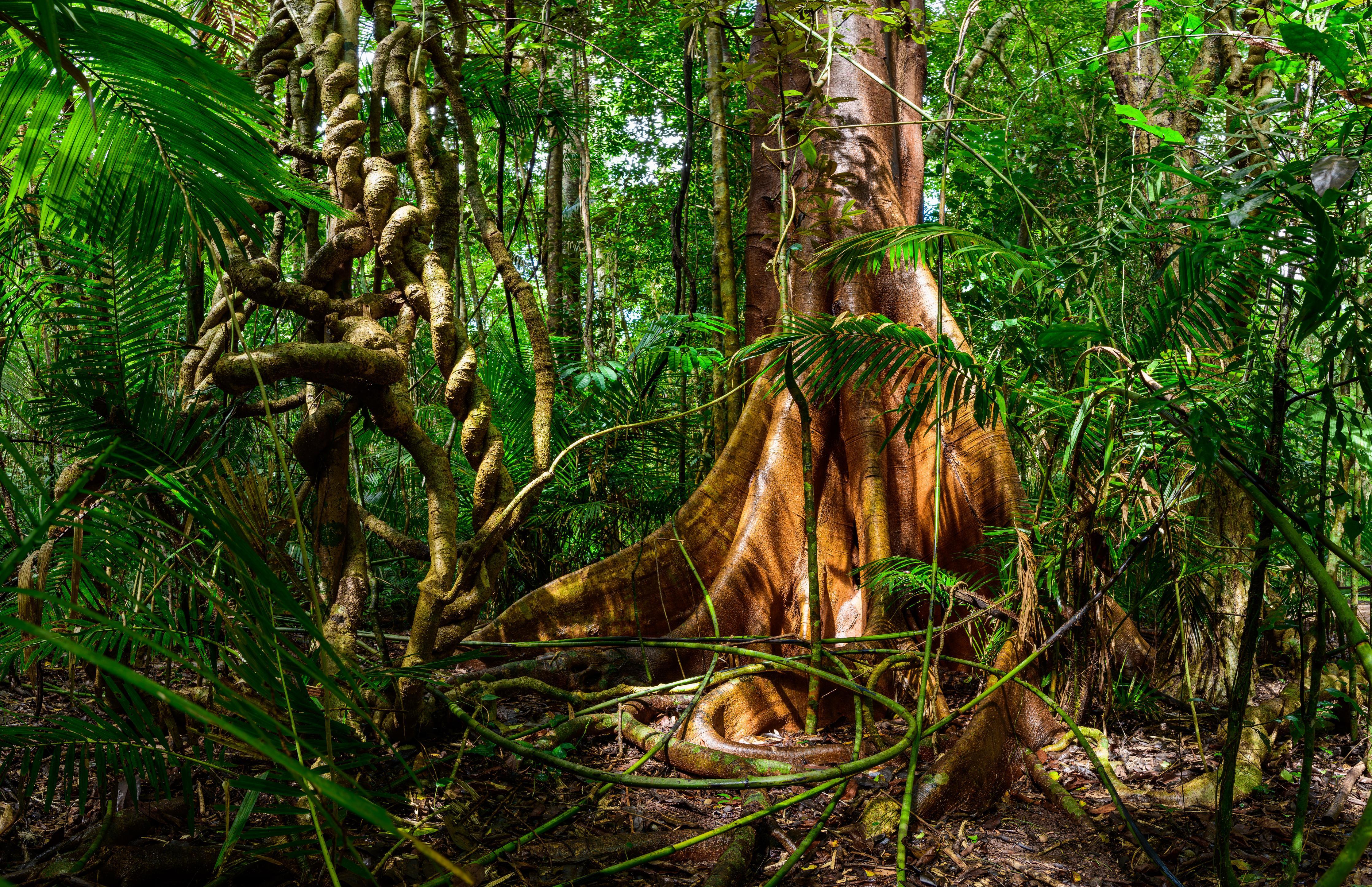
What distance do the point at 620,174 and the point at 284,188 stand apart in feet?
20.8

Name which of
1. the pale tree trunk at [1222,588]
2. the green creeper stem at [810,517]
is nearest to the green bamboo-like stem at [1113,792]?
the green creeper stem at [810,517]

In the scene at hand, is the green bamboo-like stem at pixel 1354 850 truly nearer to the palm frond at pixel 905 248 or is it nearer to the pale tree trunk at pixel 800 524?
the palm frond at pixel 905 248

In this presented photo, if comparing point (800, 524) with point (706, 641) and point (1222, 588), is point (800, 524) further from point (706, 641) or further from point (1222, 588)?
point (1222, 588)

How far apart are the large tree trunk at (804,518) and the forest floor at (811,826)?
0.69m

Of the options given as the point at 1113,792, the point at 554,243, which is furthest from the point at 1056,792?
the point at 554,243

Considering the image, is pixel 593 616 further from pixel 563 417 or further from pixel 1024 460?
pixel 1024 460

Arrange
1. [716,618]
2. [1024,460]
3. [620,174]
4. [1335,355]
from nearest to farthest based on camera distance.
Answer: [1335,355] → [716,618] → [1024,460] → [620,174]

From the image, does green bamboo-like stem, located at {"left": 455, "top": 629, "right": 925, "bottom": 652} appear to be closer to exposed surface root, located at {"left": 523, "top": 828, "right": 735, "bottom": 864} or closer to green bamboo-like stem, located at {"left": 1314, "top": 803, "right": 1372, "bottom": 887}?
exposed surface root, located at {"left": 523, "top": 828, "right": 735, "bottom": 864}

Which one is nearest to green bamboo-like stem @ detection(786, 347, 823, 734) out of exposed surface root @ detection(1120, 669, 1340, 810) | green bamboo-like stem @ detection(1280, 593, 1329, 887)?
exposed surface root @ detection(1120, 669, 1340, 810)

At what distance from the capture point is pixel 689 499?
10.4 ft

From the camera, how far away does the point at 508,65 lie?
295 centimetres

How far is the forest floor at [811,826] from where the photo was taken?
1534 millimetres

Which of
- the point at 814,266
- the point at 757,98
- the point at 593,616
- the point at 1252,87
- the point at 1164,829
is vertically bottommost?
the point at 1164,829

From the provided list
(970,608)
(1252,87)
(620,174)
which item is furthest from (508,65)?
(620,174)
